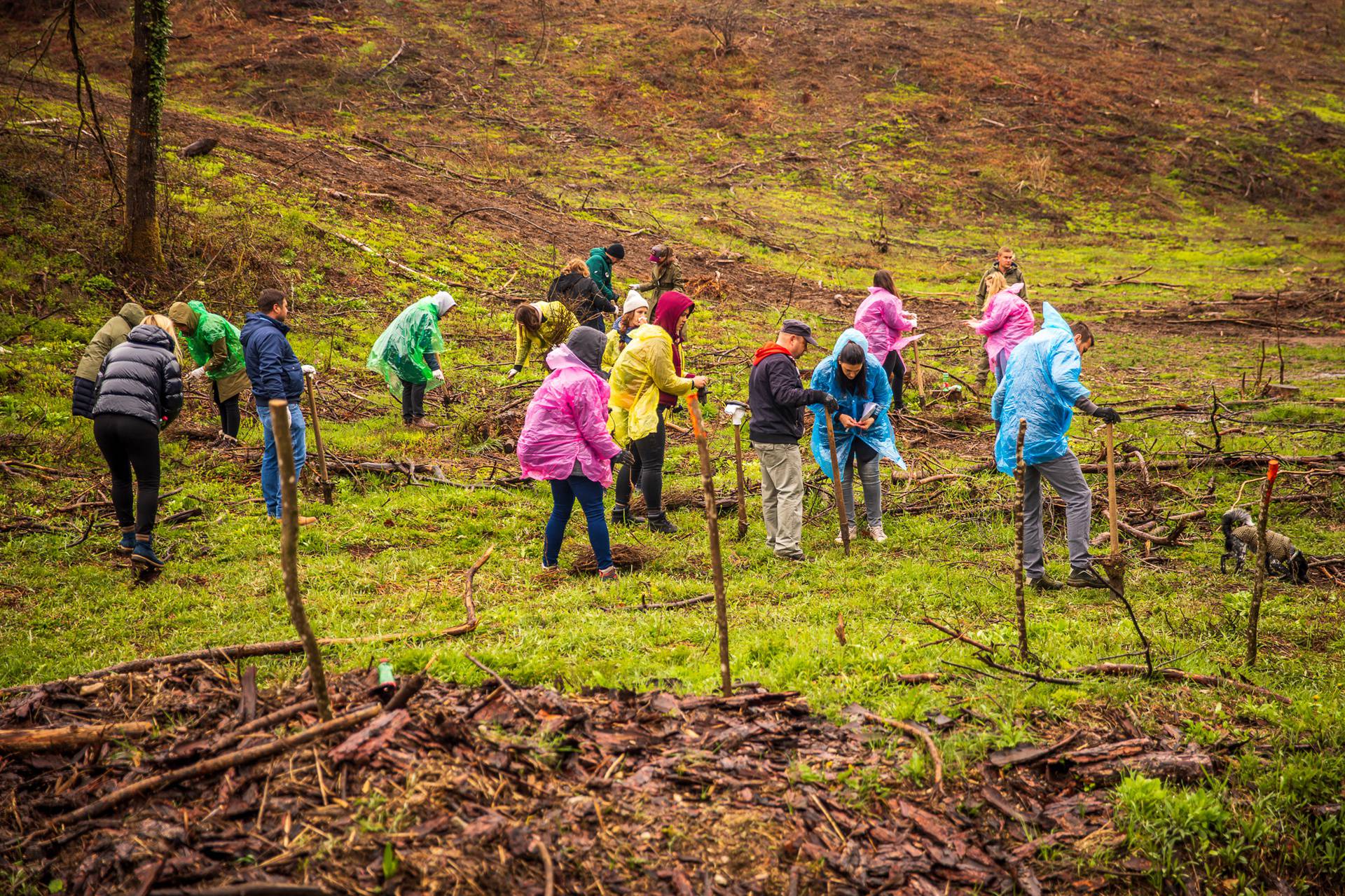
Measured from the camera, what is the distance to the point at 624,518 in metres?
8.39

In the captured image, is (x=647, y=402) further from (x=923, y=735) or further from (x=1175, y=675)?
(x=1175, y=675)

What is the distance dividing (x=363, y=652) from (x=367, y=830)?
1982 millimetres

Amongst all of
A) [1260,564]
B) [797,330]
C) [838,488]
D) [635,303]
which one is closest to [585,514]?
[838,488]

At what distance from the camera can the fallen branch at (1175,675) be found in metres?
5.03

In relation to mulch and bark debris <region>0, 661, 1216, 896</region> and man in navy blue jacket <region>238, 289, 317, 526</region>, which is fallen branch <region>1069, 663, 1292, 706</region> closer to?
mulch and bark debris <region>0, 661, 1216, 896</region>

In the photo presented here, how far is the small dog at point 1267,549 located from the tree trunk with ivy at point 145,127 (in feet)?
46.7

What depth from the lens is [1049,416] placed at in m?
6.52

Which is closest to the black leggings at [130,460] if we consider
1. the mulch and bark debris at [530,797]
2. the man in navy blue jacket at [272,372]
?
the man in navy blue jacket at [272,372]

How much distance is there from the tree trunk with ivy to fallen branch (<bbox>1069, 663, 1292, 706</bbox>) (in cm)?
1364

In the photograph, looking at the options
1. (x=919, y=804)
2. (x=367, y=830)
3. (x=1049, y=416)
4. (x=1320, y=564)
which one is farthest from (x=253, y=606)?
(x=1320, y=564)

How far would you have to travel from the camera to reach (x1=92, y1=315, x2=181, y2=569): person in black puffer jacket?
21.7 ft

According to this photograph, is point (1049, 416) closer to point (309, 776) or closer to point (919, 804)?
point (919, 804)

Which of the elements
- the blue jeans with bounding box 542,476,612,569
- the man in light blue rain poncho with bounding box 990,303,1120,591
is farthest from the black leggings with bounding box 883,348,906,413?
the blue jeans with bounding box 542,476,612,569

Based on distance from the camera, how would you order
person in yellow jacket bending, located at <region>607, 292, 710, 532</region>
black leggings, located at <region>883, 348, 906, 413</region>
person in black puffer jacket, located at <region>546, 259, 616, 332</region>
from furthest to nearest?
black leggings, located at <region>883, 348, 906, 413</region> → person in black puffer jacket, located at <region>546, 259, 616, 332</region> → person in yellow jacket bending, located at <region>607, 292, 710, 532</region>
